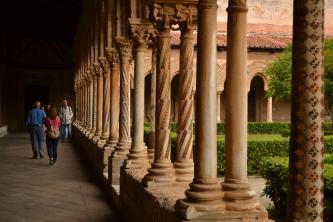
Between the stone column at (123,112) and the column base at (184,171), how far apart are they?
111 inches

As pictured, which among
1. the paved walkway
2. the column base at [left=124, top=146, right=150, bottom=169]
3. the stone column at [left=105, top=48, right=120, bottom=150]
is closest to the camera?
the paved walkway

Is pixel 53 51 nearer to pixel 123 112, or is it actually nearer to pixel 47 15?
pixel 47 15

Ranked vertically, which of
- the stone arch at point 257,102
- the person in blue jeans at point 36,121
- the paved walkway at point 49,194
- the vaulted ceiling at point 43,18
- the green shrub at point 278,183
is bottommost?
the paved walkway at point 49,194

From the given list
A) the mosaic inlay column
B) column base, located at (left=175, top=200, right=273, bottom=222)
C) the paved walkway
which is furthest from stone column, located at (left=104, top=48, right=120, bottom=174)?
column base, located at (left=175, top=200, right=273, bottom=222)

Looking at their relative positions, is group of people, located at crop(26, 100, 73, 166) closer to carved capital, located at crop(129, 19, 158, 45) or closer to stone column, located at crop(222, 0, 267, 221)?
carved capital, located at crop(129, 19, 158, 45)

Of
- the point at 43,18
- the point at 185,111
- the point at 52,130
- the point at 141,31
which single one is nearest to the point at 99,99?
the point at 52,130

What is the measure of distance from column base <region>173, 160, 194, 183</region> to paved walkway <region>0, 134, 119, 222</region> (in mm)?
1441

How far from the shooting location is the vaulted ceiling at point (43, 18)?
18266 millimetres

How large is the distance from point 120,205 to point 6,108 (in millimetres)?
22247

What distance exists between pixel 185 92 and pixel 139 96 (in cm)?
252

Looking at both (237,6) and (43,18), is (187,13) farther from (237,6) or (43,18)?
(43,18)

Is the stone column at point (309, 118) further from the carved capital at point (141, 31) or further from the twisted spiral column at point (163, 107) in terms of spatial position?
the carved capital at point (141, 31)

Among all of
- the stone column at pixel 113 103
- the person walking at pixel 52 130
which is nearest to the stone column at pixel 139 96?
the stone column at pixel 113 103

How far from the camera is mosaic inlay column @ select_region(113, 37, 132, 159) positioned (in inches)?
332
